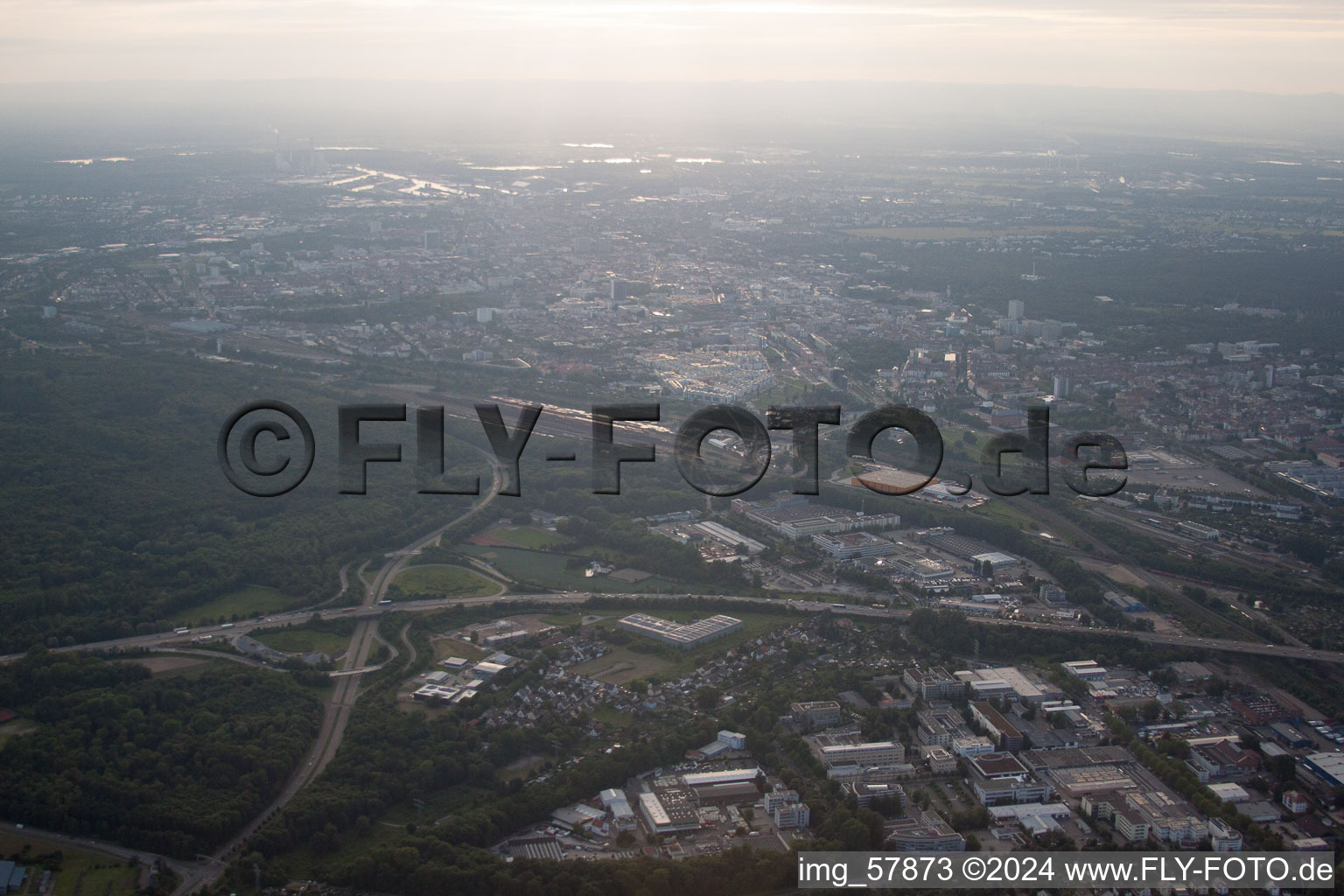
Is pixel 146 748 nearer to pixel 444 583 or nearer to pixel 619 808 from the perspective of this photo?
pixel 619 808

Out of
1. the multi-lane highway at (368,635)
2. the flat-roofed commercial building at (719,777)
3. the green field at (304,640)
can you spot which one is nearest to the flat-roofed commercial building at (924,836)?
the flat-roofed commercial building at (719,777)

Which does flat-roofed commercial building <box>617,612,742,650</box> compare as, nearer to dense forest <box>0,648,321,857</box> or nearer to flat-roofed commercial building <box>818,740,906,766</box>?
flat-roofed commercial building <box>818,740,906,766</box>

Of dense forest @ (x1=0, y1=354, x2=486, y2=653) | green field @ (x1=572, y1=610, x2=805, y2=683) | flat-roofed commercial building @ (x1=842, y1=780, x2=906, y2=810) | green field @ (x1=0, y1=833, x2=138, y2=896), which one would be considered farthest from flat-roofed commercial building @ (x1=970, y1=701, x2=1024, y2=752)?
dense forest @ (x1=0, y1=354, x2=486, y2=653)

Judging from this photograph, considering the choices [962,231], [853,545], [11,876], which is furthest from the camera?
[962,231]

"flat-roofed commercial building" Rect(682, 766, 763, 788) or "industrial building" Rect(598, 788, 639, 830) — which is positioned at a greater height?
"flat-roofed commercial building" Rect(682, 766, 763, 788)

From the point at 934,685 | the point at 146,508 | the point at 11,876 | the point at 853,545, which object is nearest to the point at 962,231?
the point at 853,545

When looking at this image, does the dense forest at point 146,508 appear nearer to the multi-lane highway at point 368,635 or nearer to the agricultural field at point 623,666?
the multi-lane highway at point 368,635

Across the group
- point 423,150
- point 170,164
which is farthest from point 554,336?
point 423,150
